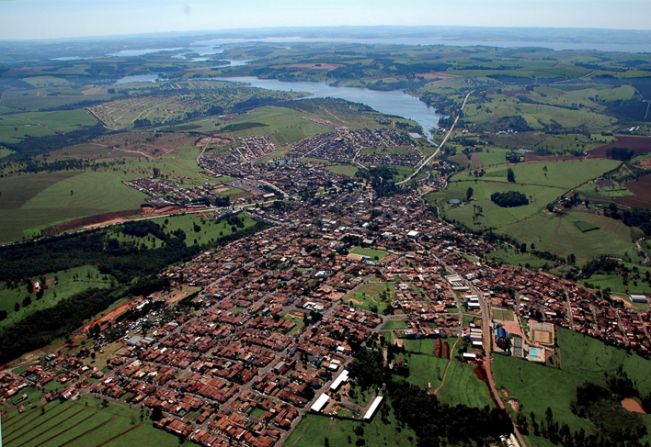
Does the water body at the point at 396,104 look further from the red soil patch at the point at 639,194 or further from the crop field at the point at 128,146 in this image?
the crop field at the point at 128,146

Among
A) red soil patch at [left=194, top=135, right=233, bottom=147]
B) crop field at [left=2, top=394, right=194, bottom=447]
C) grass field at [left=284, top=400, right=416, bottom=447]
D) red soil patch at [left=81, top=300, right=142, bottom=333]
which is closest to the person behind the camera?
grass field at [left=284, top=400, right=416, bottom=447]

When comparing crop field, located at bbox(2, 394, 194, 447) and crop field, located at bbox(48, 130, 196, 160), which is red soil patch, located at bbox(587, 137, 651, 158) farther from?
crop field, located at bbox(2, 394, 194, 447)

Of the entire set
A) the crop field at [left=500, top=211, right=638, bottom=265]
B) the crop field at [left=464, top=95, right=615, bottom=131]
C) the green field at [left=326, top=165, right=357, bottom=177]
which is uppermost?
the crop field at [left=464, top=95, right=615, bottom=131]

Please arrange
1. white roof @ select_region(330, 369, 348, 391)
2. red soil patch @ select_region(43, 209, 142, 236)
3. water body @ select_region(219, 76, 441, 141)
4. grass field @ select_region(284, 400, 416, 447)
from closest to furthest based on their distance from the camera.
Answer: grass field @ select_region(284, 400, 416, 447) → white roof @ select_region(330, 369, 348, 391) → red soil patch @ select_region(43, 209, 142, 236) → water body @ select_region(219, 76, 441, 141)

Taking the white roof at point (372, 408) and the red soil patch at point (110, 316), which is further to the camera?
the red soil patch at point (110, 316)

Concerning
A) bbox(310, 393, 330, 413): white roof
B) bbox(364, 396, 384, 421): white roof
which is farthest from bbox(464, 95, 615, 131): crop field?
bbox(310, 393, 330, 413): white roof

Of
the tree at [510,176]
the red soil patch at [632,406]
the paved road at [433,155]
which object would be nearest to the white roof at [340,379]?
the red soil patch at [632,406]

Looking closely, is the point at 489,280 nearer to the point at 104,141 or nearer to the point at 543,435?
the point at 543,435
